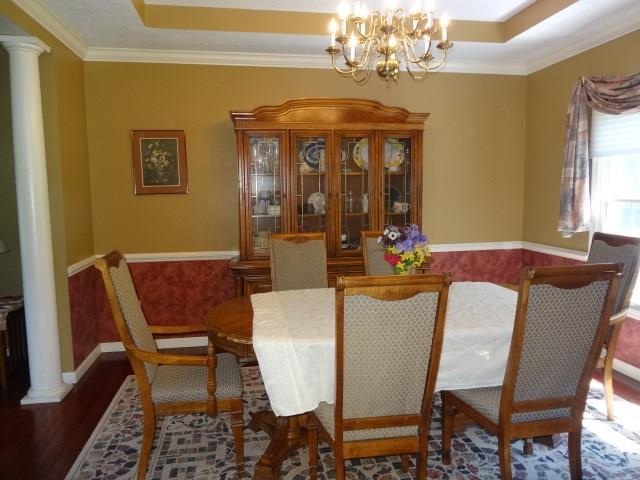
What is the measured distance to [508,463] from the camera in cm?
196

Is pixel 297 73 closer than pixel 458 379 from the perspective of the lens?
No

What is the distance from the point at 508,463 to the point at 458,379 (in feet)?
1.24

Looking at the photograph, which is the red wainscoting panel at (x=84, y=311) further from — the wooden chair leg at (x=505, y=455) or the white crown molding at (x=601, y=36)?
the white crown molding at (x=601, y=36)

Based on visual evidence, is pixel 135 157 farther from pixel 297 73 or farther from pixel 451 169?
pixel 451 169

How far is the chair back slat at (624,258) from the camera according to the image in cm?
265

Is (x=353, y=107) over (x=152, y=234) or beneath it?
over

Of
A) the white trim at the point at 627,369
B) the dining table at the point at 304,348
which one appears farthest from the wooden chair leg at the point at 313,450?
the white trim at the point at 627,369

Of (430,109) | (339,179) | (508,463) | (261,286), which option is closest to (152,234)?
(261,286)

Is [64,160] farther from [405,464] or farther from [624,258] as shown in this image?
[624,258]

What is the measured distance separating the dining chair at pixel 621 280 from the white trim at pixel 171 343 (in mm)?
3184

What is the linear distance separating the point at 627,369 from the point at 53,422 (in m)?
3.95

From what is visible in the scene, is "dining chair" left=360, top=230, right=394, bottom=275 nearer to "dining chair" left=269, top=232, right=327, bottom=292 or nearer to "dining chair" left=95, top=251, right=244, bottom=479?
"dining chair" left=269, top=232, right=327, bottom=292

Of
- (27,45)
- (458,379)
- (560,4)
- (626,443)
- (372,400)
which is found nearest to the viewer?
(372,400)

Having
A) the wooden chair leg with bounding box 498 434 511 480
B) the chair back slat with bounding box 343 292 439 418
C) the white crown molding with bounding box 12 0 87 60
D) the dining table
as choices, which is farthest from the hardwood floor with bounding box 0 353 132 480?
the white crown molding with bounding box 12 0 87 60
